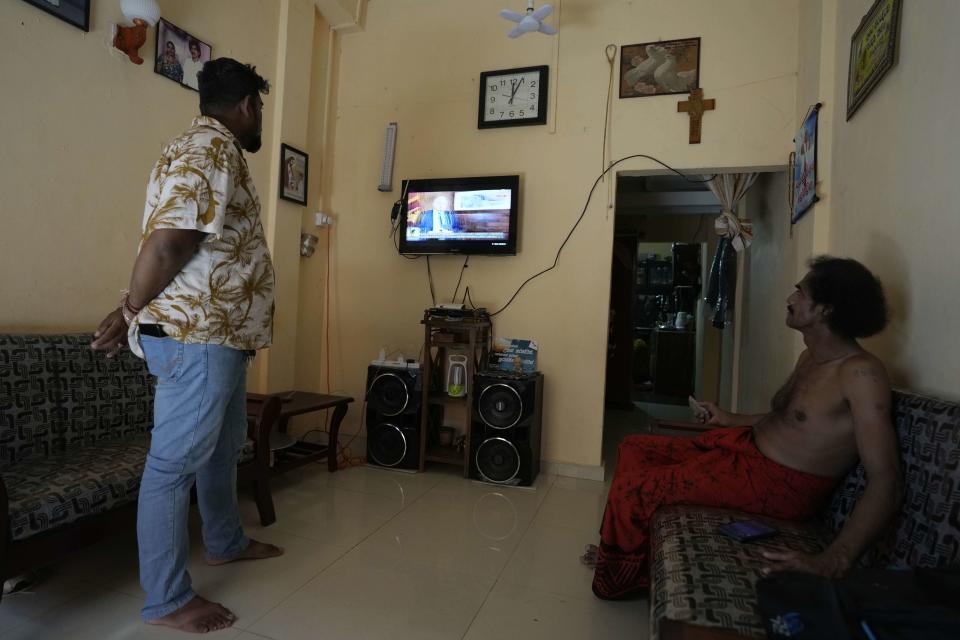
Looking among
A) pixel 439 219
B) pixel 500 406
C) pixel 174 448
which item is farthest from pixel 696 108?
pixel 174 448

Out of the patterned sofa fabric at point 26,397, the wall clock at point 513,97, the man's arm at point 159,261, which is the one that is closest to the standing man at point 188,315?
the man's arm at point 159,261

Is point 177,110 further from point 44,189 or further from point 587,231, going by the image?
point 587,231

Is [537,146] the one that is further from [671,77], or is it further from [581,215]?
[671,77]

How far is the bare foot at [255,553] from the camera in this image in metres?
1.81

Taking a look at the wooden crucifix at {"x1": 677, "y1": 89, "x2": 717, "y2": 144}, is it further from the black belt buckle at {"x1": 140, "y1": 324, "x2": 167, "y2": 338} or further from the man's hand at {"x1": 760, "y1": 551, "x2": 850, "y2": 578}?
the black belt buckle at {"x1": 140, "y1": 324, "x2": 167, "y2": 338}

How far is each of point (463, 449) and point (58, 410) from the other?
6.85 ft

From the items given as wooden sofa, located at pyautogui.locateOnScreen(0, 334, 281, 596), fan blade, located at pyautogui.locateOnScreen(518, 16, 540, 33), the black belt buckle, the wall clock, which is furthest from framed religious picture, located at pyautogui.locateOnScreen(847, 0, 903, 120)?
wooden sofa, located at pyautogui.locateOnScreen(0, 334, 281, 596)

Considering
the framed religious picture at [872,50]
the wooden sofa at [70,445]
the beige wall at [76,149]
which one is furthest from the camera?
the beige wall at [76,149]

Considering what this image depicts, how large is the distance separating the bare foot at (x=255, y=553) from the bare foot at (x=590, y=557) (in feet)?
3.96

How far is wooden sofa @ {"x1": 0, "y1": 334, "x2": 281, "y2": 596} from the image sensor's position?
138 centimetres

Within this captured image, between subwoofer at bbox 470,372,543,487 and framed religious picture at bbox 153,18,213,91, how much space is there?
2.28 m

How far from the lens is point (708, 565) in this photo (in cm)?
114

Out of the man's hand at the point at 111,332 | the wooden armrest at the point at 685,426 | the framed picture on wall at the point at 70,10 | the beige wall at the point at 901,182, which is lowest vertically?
the wooden armrest at the point at 685,426

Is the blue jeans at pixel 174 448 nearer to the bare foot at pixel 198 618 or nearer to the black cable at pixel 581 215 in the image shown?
the bare foot at pixel 198 618
